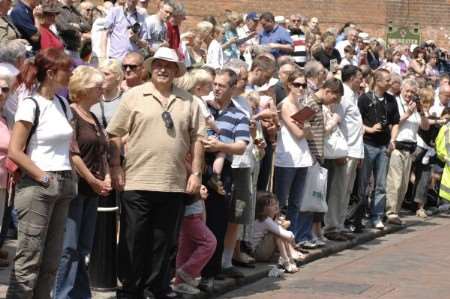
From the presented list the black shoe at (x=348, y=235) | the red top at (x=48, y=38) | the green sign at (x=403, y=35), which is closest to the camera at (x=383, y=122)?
the black shoe at (x=348, y=235)

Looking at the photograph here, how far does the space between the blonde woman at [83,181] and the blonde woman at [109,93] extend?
0.81 metres

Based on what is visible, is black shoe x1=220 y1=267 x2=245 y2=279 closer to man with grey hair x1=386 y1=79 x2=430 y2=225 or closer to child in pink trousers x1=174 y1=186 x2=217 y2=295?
child in pink trousers x1=174 y1=186 x2=217 y2=295

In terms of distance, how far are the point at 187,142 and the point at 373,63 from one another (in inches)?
613

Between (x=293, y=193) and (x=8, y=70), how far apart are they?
4.80m

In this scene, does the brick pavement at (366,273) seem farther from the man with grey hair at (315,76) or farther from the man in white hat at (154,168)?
the man with grey hair at (315,76)

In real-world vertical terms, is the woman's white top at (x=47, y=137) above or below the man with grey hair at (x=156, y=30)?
below

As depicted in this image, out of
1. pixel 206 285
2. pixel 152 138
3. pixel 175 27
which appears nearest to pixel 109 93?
pixel 152 138

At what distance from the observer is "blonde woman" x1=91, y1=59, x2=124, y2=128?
405 inches

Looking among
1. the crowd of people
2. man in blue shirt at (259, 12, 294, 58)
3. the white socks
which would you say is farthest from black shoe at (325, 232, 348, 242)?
man in blue shirt at (259, 12, 294, 58)

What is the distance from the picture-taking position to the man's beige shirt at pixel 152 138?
973 centimetres

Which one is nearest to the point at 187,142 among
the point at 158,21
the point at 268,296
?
the point at 268,296

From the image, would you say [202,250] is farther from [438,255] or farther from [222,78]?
[438,255]

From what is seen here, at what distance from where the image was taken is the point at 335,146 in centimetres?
1452

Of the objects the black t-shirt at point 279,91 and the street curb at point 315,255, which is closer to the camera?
the street curb at point 315,255
